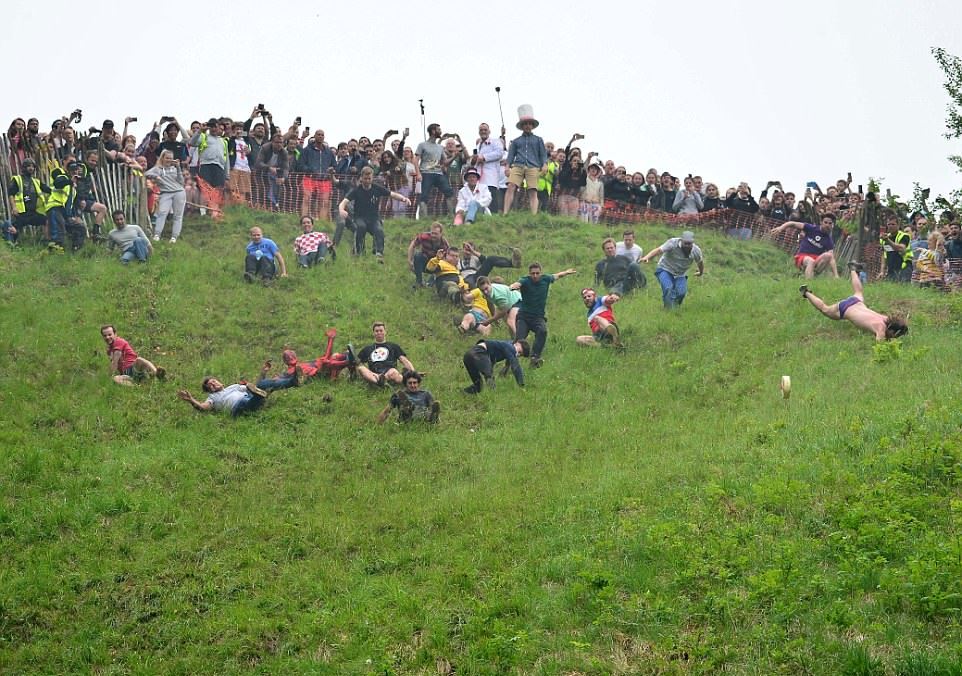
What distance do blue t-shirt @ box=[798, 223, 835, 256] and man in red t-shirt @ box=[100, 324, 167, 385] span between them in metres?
13.9

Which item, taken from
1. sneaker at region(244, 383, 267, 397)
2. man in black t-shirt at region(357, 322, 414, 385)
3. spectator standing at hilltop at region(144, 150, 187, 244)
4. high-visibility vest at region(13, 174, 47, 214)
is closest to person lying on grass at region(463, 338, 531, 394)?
man in black t-shirt at region(357, 322, 414, 385)

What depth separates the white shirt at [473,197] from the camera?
3070 cm

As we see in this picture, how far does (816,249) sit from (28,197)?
16.1 meters

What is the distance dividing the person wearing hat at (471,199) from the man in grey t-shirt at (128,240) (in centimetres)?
779

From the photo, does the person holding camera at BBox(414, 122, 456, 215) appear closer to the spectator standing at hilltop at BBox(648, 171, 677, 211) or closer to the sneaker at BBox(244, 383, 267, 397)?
the spectator standing at hilltop at BBox(648, 171, 677, 211)

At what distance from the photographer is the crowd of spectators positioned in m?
25.8

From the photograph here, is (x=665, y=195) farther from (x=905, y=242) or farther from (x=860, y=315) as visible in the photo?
(x=860, y=315)

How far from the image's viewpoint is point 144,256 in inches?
1009

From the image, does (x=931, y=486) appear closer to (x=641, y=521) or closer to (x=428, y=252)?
(x=641, y=521)

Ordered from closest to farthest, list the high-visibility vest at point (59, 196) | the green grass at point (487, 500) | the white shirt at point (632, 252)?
1. the green grass at point (487, 500)
2. the high-visibility vest at point (59, 196)
3. the white shirt at point (632, 252)

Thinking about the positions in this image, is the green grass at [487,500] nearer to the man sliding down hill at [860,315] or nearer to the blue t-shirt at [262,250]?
the man sliding down hill at [860,315]

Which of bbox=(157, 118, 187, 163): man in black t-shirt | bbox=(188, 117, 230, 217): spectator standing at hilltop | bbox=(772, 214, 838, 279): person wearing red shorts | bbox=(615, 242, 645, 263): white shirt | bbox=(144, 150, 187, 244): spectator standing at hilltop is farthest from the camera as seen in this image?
bbox=(188, 117, 230, 217): spectator standing at hilltop

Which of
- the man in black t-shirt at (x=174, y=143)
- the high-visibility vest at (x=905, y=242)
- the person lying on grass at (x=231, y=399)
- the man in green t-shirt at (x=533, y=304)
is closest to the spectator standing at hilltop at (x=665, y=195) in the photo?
the high-visibility vest at (x=905, y=242)

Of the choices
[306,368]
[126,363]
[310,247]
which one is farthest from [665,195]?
[126,363]
